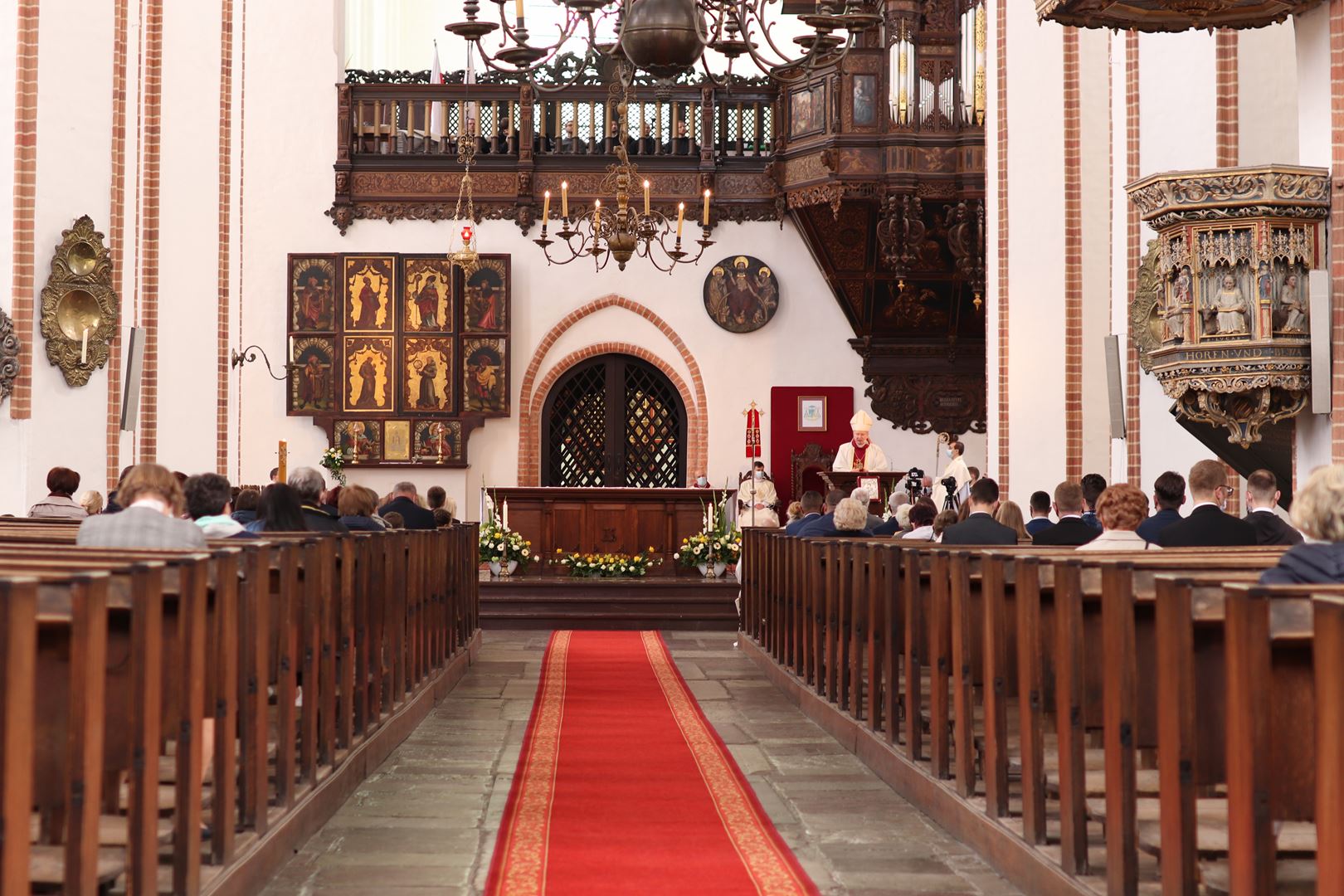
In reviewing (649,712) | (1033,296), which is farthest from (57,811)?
(1033,296)

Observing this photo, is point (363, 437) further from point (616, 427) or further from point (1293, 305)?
point (1293, 305)

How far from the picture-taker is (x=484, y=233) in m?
20.5

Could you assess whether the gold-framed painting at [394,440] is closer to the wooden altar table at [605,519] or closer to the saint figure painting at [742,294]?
the wooden altar table at [605,519]

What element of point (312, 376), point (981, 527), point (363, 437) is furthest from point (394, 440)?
point (981, 527)

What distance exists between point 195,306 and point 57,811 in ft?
35.6

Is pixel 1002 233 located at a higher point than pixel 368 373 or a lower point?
higher

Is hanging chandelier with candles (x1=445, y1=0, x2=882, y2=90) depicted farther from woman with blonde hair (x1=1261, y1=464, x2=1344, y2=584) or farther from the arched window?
the arched window

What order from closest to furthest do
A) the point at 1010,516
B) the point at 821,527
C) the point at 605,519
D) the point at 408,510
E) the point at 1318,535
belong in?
the point at 1318,535 < the point at 1010,516 < the point at 821,527 < the point at 408,510 < the point at 605,519

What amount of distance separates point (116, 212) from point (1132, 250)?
25.4 feet

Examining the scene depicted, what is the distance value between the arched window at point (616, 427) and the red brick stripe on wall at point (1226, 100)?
10926 mm

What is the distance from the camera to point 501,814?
6.27m

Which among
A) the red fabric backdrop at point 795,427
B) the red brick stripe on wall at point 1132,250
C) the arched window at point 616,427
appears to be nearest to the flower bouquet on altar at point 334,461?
the arched window at point 616,427

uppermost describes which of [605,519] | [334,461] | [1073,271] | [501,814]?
[1073,271]

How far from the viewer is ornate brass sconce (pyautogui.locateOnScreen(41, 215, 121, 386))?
36.7 feet
